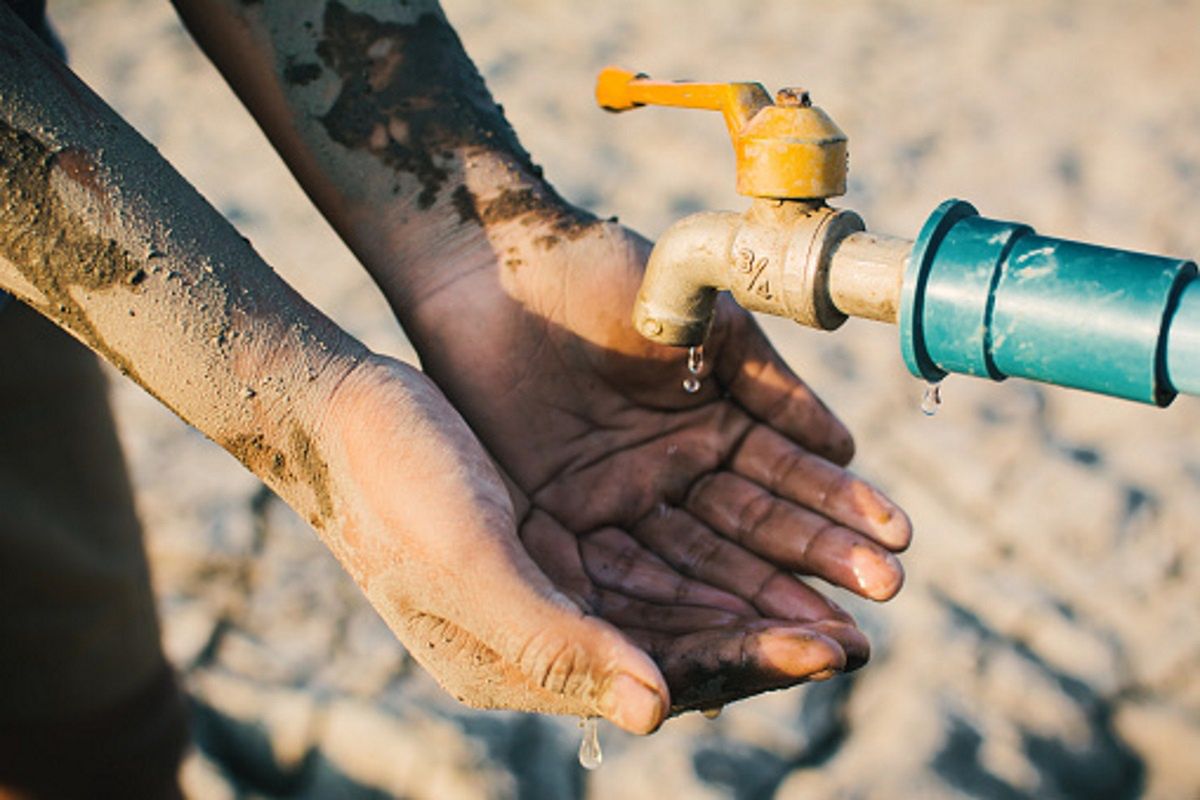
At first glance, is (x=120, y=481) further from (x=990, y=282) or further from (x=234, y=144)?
(x=234, y=144)

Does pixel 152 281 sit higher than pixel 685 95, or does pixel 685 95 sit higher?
Answer: pixel 685 95

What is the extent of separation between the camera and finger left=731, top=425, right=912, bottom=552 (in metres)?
1.55

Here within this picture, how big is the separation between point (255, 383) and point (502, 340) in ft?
1.52

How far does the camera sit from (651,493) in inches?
64.9

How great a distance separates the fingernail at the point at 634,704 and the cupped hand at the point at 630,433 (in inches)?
13.8

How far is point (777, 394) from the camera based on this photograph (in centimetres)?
171

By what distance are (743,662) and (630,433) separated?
524mm

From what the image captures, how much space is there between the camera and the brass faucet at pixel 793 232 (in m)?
1.16

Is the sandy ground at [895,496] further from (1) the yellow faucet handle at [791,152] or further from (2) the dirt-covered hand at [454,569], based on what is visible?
(1) the yellow faucet handle at [791,152]

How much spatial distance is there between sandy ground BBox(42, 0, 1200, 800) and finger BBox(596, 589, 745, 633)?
0.62m

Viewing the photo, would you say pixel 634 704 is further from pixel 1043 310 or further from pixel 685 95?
Answer: pixel 685 95

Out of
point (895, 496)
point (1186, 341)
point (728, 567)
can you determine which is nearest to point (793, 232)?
point (1186, 341)

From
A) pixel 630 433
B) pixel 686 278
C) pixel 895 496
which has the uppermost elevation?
pixel 686 278

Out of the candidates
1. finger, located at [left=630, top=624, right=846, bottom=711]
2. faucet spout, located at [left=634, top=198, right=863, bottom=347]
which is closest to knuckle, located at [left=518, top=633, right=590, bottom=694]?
finger, located at [left=630, top=624, right=846, bottom=711]
